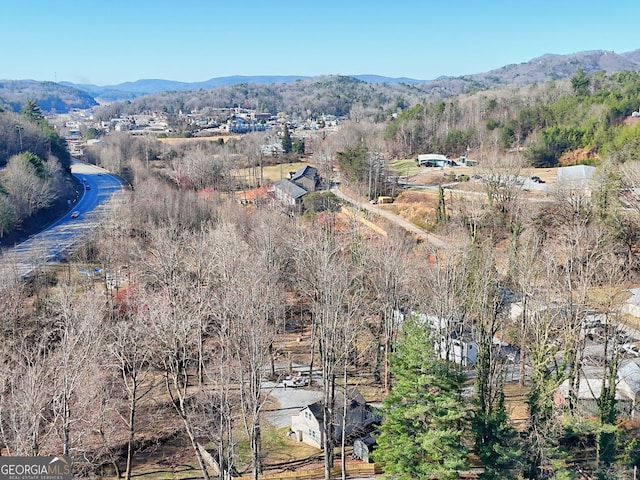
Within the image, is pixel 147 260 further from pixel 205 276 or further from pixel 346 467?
pixel 346 467

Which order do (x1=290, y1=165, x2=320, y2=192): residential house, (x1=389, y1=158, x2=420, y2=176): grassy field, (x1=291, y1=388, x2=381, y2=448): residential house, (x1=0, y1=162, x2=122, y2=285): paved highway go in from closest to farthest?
(x1=291, y1=388, x2=381, y2=448): residential house
(x1=0, y1=162, x2=122, y2=285): paved highway
(x1=290, y1=165, x2=320, y2=192): residential house
(x1=389, y1=158, x2=420, y2=176): grassy field

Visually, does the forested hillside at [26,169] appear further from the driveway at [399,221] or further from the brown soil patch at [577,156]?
the brown soil patch at [577,156]

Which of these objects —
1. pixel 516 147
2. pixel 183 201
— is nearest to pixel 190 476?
pixel 183 201

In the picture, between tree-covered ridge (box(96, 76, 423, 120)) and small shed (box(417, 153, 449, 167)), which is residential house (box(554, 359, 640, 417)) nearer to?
small shed (box(417, 153, 449, 167))

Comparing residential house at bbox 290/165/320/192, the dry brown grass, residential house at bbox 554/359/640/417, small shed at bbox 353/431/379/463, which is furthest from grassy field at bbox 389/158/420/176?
small shed at bbox 353/431/379/463

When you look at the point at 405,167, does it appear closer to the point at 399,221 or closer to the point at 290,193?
the point at 290,193

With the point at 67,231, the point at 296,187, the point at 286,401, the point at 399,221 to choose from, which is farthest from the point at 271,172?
the point at 286,401

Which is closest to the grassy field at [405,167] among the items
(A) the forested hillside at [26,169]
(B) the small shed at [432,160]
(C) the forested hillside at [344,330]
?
(B) the small shed at [432,160]
